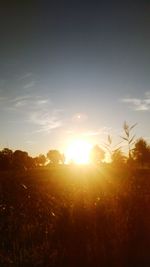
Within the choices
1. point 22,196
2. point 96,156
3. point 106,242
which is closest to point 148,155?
point 96,156

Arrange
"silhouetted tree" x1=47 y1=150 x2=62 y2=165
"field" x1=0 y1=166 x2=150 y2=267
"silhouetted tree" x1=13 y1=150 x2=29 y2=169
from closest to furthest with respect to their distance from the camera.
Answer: "field" x1=0 y1=166 x2=150 y2=267
"silhouetted tree" x1=13 y1=150 x2=29 y2=169
"silhouetted tree" x1=47 y1=150 x2=62 y2=165

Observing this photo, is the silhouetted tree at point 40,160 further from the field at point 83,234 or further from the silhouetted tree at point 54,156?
the field at point 83,234

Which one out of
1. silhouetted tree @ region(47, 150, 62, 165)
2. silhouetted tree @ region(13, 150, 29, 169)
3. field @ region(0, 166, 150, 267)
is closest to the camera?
field @ region(0, 166, 150, 267)

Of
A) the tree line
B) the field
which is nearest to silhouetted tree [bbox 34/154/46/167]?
the tree line

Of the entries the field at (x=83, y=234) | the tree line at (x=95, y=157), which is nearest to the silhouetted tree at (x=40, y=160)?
the tree line at (x=95, y=157)

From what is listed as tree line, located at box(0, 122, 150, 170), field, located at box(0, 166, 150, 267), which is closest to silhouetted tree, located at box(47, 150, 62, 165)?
tree line, located at box(0, 122, 150, 170)

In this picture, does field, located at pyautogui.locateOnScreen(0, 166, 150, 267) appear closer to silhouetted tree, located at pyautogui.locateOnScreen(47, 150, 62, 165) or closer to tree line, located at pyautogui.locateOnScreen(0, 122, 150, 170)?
tree line, located at pyautogui.locateOnScreen(0, 122, 150, 170)

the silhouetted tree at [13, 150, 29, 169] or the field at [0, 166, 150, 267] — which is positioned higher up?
the silhouetted tree at [13, 150, 29, 169]

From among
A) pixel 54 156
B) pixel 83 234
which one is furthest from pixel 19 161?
pixel 54 156

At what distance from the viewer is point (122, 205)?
8.21 meters

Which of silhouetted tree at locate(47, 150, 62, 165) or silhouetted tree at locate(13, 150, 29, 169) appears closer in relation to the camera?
silhouetted tree at locate(13, 150, 29, 169)

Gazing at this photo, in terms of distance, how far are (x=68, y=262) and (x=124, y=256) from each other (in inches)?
41.7

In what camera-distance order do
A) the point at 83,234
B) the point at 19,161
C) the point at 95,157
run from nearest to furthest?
the point at 83,234, the point at 19,161, the point at 95,157

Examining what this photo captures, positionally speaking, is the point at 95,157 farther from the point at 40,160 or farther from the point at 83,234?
the point at 83,234
